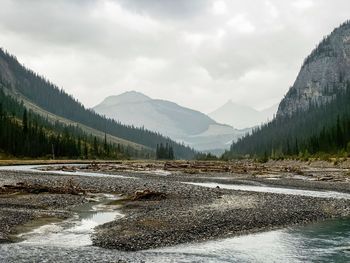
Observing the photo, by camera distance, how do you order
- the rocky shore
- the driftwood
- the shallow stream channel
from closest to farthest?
the shallow stream channel < the rocky shore < the driftwood

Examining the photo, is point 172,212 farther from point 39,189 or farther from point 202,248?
point 39,189

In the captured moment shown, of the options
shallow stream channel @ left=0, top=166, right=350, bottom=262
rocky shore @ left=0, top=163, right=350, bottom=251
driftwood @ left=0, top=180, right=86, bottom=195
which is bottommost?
shallow stream channel @ left=0, top=166, right=350, bottom=262

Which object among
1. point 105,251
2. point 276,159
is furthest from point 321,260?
point 276,159

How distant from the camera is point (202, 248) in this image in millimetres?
23812

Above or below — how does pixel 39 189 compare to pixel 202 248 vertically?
above

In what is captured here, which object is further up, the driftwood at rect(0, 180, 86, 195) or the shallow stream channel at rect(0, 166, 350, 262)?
the driftwood at rect(0, 180, 86, 195)

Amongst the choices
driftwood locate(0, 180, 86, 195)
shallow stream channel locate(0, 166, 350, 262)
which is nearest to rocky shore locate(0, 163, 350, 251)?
driftwood locate(0, 180, 86, 195)

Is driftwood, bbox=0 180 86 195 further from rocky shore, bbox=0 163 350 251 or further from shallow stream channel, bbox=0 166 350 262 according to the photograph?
shallow stream channel, bbox=0 166 350 262

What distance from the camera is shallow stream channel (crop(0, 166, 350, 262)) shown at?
69.7 feet

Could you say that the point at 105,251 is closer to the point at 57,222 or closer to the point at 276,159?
the point at 57,222

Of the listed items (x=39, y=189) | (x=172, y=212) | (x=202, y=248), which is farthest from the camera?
(x=39, y=189)

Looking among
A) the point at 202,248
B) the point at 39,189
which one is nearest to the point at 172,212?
the point at 202,248

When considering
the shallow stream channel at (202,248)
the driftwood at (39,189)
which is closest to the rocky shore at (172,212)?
the driftwood at (39,189)

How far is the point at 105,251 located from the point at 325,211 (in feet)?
69.5
